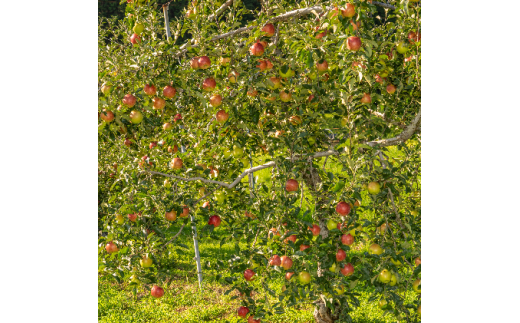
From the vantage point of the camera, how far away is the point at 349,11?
1.43 meters

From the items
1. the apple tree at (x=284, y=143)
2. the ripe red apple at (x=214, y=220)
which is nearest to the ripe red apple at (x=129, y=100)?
the apple tree at (x=284, y=143)

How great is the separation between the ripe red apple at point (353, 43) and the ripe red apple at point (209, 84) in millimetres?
652

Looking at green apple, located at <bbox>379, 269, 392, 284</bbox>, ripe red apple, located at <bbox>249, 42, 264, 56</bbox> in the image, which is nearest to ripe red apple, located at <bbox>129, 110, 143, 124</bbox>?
ripe red apple, located at <bbox>249, 42, 264, 56</bbox>

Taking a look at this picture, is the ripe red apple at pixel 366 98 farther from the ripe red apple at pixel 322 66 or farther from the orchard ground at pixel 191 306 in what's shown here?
the orchard ground at pixel 191 306

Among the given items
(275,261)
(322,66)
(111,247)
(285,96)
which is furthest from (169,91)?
(275,261)

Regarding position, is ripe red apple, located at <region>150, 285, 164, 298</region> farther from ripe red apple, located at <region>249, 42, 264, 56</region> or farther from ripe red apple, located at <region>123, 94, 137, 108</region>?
ripe red apple, located at <region>249, 42, 264, 56</region>

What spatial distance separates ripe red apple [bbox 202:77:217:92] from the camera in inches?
72.1

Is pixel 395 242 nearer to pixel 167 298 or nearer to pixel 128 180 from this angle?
pixel 128 180

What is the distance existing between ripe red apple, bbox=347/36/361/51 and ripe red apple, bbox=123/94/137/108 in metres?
0.90

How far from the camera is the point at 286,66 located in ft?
5.97

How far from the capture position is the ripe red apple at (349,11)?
1.42 m

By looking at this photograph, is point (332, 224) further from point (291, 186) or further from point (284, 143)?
point (284, 143)

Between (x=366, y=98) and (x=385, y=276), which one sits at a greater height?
(x=366, y=98)

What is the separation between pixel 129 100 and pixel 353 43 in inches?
36.4
